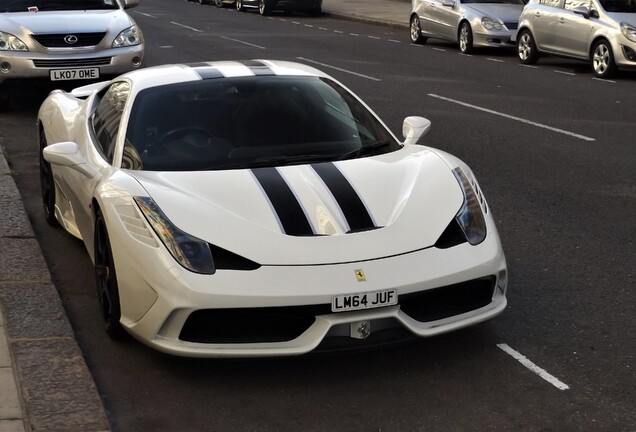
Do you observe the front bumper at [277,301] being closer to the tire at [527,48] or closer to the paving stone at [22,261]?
the paving stone at [22,261]

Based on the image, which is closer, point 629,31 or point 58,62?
point 58,62

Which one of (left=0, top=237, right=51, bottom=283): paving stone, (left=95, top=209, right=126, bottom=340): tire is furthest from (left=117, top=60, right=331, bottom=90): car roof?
(left=0, top=237, right=51, bottom=283): paving stone

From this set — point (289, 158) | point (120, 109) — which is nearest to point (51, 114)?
point (120, 109)

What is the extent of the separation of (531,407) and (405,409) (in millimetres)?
535

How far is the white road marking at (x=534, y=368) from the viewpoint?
5160 millimetres

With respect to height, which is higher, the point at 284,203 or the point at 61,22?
the point at 284,203

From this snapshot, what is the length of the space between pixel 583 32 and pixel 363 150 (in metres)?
13.8

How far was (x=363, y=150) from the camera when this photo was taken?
627cm

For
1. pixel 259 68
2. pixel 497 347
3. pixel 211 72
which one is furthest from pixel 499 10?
pixel 497 347

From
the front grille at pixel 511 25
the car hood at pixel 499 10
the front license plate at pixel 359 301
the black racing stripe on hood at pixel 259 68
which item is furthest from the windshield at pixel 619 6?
the front license plate at pixel 359 301

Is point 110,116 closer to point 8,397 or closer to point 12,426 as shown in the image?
point 8,397

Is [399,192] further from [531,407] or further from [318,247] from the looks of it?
[531,407]

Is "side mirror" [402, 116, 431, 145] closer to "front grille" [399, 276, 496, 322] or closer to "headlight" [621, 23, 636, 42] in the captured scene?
"front grille" [399, 276, 496, 322]

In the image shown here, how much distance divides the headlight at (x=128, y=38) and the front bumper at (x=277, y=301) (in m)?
9.16
